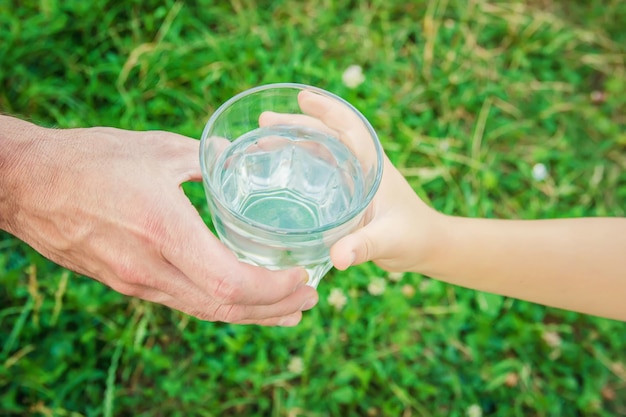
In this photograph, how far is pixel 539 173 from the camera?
3.47 meters

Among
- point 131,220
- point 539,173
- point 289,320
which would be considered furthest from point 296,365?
point 539,173

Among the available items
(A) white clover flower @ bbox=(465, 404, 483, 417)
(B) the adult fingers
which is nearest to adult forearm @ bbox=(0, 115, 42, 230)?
(B) the adult fingers

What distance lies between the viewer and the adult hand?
179 cm

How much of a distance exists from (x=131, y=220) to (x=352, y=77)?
1.99 m

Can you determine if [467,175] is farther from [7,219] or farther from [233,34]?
[7,219]

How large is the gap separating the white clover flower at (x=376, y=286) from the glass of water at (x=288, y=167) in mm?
1045

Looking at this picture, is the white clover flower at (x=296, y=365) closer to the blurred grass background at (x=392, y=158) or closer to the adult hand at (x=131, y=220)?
the blurred grass background at (x=392, y=158)

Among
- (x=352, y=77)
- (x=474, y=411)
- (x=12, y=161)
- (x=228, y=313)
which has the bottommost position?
(x=474, y=411)

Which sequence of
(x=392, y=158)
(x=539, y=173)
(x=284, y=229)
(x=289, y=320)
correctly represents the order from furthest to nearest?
(x=539, y=173) → (x=392, y=158) → (x=289, y=320) → (x=284, y=229)

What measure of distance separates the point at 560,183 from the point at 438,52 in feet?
3.32

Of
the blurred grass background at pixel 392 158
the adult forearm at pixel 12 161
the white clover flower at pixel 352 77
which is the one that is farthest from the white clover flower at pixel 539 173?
the adult forearm at pixel 12 161

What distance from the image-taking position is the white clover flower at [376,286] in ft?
9.91

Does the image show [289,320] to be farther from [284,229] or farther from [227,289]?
[284,229]

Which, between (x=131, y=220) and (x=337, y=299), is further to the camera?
(x=337, y=299)
